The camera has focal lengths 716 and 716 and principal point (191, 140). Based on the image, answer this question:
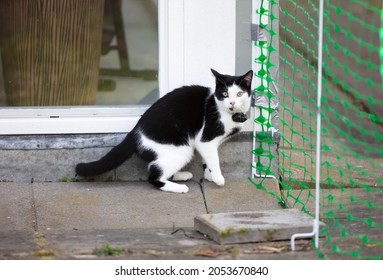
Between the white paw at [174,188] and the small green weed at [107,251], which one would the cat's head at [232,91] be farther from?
the small green weed at [107,251]

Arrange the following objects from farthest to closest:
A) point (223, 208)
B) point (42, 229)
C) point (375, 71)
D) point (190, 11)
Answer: point (375, 71) < point (190, 11) < point (223, 208) < point (42, 229)

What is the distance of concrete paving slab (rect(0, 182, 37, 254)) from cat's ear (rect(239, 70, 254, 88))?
1.60m

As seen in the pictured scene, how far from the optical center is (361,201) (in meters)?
4.67

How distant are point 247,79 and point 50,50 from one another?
1.44m

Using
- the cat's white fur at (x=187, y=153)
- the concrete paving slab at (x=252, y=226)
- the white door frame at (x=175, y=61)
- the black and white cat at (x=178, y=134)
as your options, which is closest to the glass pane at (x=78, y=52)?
the white door frame at (x=175, y=61)

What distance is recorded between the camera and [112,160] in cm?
484

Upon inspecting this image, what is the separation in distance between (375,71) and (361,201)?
4.06 meters

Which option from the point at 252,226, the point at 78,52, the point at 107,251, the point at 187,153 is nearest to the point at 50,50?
the point at 78,52

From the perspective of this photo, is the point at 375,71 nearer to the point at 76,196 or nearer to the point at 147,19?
the point at 147,19

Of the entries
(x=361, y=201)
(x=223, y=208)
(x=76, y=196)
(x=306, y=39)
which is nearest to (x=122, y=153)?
(x=76, y=196)

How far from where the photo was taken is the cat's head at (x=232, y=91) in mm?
4738

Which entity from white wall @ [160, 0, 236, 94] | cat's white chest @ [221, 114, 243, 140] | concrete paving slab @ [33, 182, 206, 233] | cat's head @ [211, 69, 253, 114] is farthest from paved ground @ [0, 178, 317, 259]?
white wall @ [160, 0, 236, 94]

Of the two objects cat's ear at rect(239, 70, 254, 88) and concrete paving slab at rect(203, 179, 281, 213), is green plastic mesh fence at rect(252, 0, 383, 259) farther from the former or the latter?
cat's ear at rect(239, 70, 254, 88)

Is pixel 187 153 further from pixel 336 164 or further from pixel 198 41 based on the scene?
pixel 336 164
